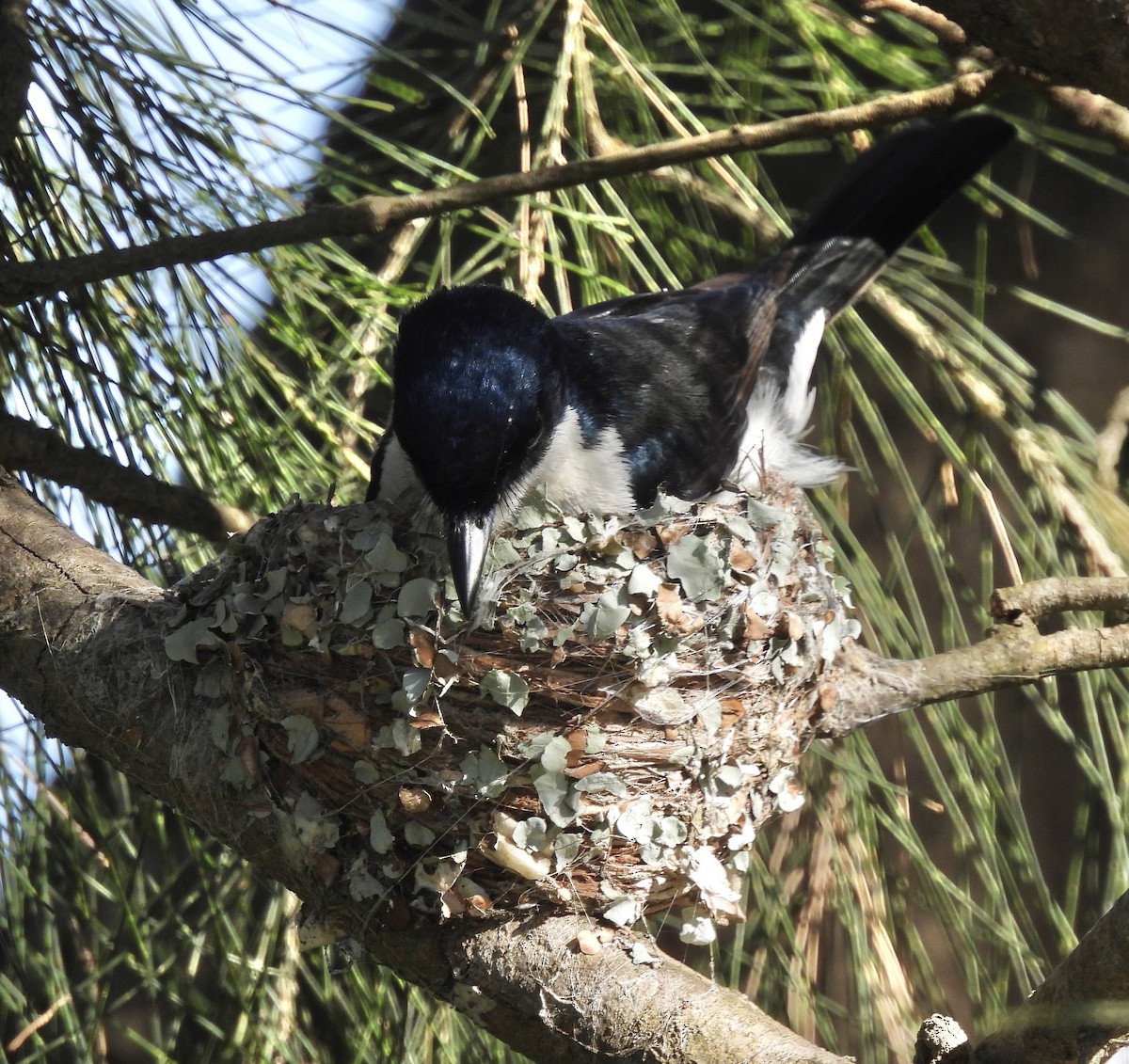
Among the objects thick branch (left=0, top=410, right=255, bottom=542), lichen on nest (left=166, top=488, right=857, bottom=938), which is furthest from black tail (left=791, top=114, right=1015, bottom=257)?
thick branch (left=0, top=410, right=255, bottom=542)

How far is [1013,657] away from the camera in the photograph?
2135 mm

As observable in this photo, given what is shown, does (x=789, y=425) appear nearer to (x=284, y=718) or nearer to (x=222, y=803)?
(x=284, y=718)

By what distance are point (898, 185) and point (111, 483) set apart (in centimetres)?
188

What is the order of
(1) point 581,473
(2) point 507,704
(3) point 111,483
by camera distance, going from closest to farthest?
1. (2) point 507,704
2. (3) point 111,483
3. (1) point 581,473

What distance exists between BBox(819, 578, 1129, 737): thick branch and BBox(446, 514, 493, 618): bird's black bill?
2.09 feet

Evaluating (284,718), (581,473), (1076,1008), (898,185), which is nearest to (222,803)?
(284,718)

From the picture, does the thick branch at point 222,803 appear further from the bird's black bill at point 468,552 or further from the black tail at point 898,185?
the black tail at point 898,185

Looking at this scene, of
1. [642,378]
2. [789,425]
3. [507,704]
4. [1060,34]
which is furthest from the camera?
[789,425]

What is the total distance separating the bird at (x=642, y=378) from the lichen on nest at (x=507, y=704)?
12cm

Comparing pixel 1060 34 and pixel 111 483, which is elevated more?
pixel 111 483

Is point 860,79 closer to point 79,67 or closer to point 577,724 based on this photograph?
point 79,67

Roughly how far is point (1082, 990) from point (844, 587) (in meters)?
1.05

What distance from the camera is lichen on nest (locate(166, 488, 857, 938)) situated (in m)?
1.82

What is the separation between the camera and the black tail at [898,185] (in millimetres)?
2879
